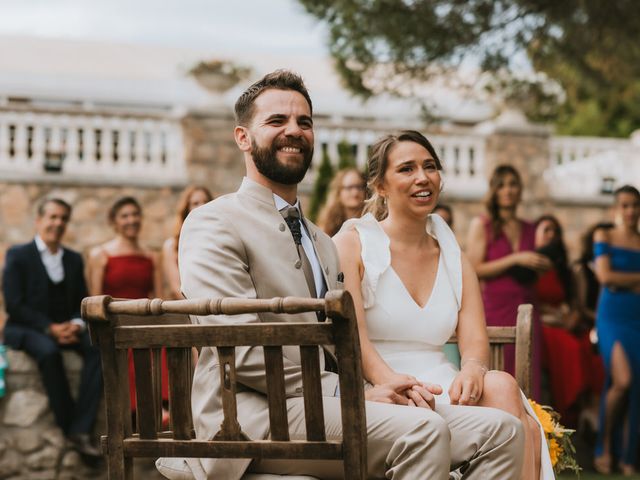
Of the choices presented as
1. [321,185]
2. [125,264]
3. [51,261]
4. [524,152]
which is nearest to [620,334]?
[125,264]

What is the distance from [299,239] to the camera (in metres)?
3.28

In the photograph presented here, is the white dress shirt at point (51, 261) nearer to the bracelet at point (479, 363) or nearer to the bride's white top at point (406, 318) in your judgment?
the bride's white top at point (406, 318)

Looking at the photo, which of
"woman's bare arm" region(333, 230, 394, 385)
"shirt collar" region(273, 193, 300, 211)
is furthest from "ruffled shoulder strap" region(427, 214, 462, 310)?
"shirt collar" region(273, 193, 300, 211)

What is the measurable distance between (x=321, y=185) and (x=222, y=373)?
36.6 ft

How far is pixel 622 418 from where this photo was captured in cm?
798

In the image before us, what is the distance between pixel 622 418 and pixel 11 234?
26.9 ft

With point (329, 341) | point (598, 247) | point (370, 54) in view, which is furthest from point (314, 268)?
point (370, 54)

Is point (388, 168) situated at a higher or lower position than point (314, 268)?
higher

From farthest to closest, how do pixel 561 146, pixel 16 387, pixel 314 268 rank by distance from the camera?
pixel 561 146 < pixel 16 387 < pixel 314 268

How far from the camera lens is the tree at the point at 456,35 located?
9828 millimetres

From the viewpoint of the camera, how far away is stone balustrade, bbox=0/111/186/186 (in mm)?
13383

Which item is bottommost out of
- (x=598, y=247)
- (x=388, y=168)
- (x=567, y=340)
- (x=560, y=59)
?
(x=567, y=340)

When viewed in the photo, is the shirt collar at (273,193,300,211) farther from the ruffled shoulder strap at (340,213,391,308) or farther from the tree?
the tree

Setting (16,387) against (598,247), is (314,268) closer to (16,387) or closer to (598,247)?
(16,387)
